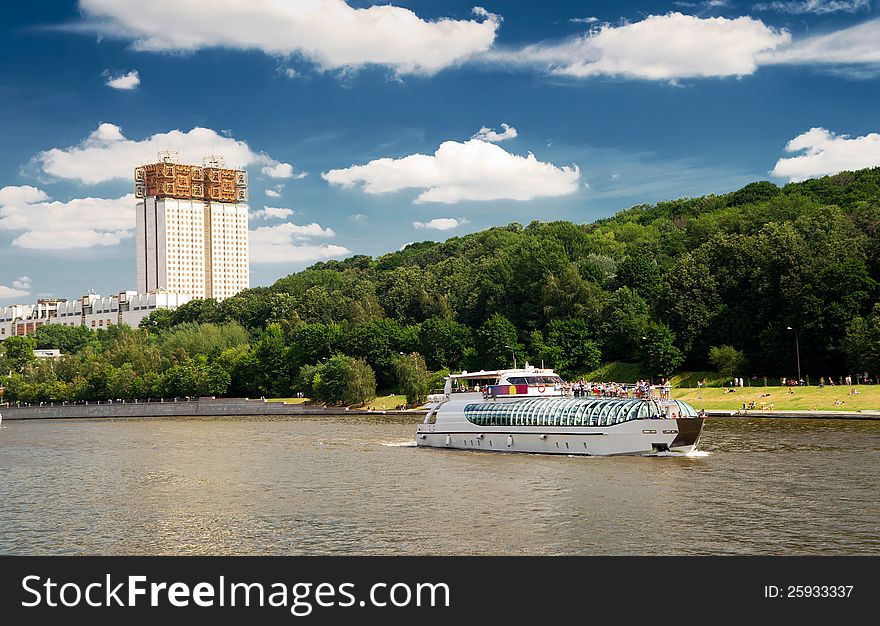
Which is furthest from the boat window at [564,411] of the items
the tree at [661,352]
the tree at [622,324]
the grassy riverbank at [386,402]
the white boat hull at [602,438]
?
the grassy riverbank at [386,402]

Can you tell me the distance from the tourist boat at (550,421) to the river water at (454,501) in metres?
1.87

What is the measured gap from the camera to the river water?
42.4 m

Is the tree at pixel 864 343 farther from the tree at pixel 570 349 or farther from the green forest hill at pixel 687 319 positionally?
the tree at pixel 570 349

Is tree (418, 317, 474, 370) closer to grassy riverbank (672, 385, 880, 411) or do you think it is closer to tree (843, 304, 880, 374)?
grassy riverbank (672, 385, 880, 411)

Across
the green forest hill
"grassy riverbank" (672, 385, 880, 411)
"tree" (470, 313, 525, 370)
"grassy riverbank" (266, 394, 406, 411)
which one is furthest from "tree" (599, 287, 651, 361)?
"grassy riverbank" (266, 394, 406, 411)

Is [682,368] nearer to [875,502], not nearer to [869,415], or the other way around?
[869,415]

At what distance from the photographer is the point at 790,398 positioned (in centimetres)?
12288

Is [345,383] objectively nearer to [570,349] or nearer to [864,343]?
[570,349]

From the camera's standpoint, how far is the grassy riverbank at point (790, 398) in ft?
372

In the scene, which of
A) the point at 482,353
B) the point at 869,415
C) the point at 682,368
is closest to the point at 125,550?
the point at 869,415

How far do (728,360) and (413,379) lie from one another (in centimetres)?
5364

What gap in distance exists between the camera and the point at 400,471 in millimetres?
70750

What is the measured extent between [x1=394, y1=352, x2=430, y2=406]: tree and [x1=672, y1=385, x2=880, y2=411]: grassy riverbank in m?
47.3
